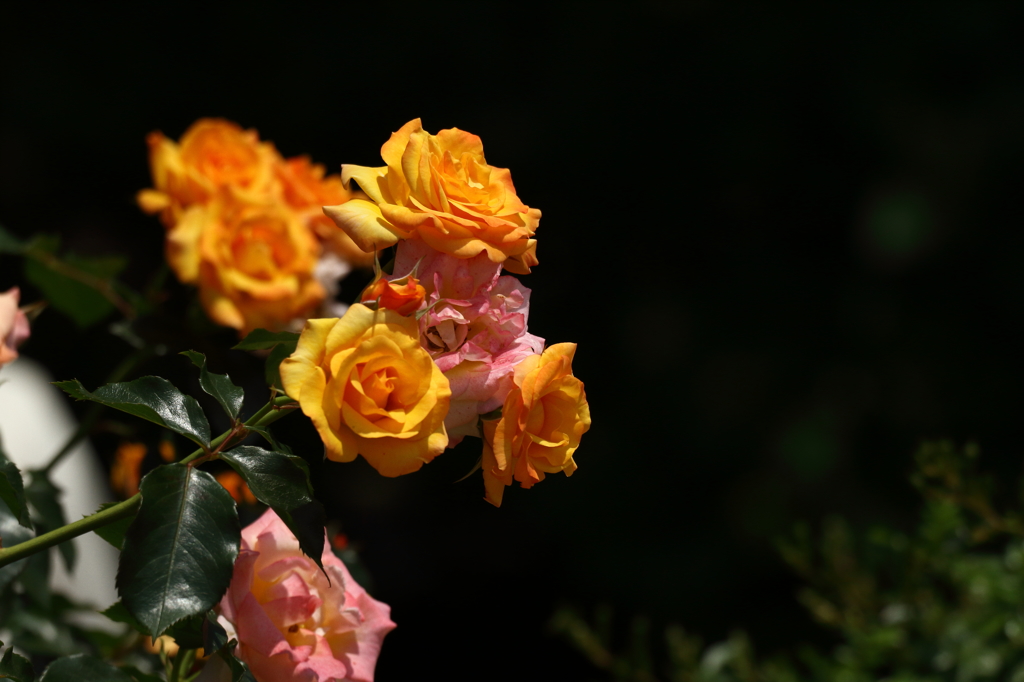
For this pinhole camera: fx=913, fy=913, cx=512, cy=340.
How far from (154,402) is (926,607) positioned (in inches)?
24.8

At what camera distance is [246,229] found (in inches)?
25.7

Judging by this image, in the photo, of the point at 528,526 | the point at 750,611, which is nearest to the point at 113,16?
the point at 528,526

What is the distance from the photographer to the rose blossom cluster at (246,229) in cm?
64

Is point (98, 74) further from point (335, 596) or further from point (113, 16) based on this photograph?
point (335, 596)

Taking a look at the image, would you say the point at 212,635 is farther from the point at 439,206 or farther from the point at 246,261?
the point at 246,261

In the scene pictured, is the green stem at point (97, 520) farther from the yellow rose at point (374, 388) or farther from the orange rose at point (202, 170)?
the orange rose at point (202, 170)

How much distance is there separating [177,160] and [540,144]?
127 cm

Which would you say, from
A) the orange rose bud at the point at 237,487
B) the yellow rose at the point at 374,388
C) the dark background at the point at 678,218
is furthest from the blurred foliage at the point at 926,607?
the dark background at the point at 678,218

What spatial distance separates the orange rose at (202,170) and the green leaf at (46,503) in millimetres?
242

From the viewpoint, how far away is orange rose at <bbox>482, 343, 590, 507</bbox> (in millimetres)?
334

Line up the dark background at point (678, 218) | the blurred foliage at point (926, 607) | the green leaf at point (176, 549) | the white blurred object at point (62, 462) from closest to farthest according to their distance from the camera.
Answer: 1. the green leaf at point (176, 549)
2. the blurred foliage at point (926, 607)
3. the white blurred object at point (62, 462)
4. the dark background at point (678, 218)

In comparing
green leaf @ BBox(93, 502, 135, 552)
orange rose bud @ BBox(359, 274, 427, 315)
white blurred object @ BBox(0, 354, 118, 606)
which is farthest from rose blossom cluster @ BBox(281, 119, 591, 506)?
white blurred object @ BBox(0, 354, 118, 606)

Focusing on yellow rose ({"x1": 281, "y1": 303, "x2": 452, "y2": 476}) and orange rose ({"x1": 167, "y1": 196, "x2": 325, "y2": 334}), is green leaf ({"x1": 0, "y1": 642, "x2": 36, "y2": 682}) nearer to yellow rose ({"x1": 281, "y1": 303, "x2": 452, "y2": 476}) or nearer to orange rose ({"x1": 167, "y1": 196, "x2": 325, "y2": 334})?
yellow rose ({"x1": 281, "y1": 303, "x2": 452, "y2": 476})

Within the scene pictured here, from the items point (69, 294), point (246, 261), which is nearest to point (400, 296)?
point (246, 261)
